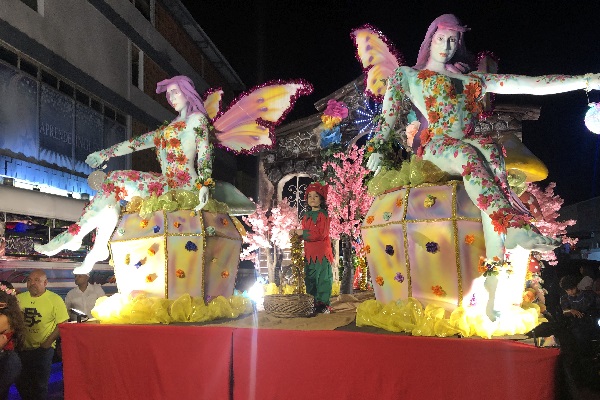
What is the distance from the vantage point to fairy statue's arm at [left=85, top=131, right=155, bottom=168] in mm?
4691

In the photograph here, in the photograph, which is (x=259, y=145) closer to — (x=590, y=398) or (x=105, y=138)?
(x=590, y=398)

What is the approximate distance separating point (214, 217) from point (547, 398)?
9.43ft

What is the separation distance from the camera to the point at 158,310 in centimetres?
407

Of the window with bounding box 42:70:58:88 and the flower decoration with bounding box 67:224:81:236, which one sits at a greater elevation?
the window with bounding box 42:70:58:88

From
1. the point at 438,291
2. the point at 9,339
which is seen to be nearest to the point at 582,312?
the point at 438,291

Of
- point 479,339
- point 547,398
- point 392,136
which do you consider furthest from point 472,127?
point 547,398

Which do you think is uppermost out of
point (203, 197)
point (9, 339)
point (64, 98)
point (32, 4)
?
point (32, 4)

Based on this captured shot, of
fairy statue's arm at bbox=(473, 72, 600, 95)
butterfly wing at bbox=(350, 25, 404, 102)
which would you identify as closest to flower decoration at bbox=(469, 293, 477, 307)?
fairy statue's arm at bbox=(473, 72, 600, 95)

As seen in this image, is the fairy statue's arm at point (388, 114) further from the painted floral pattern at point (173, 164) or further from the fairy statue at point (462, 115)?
the painted floral pattern at point (173, 164)

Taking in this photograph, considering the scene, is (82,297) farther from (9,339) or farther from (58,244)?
(58,244)

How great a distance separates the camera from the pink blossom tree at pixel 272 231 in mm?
16859

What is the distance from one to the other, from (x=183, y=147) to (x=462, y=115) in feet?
7.58

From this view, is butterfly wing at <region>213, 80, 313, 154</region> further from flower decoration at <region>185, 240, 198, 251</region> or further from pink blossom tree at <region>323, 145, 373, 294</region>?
pink blossom tree at <region>323, 145, 373, 294</region>

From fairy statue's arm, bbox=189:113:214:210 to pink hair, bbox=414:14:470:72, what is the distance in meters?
1.84
